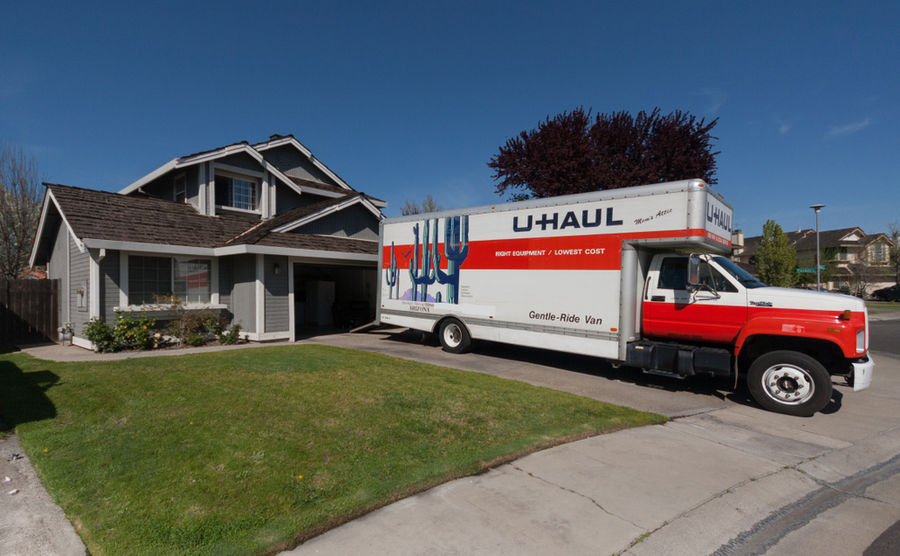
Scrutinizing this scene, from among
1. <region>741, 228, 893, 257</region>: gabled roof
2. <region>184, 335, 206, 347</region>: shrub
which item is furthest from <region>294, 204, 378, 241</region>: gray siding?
<region>741, 228, 893, 257</region>: gabled roof

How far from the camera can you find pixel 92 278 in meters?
11.2

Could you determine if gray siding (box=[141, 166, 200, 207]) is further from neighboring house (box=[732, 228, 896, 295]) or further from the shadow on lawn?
A: neighboring house (box=[732, 228, 896, 295])

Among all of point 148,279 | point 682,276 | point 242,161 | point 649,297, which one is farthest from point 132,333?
point 682,276

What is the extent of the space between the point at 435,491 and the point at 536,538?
3.30 feet

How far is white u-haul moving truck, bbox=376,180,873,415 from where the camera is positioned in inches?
272

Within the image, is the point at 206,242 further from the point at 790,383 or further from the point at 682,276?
the point at 790,383

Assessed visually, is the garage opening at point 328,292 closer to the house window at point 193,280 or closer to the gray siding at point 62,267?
the house window at point 193,280

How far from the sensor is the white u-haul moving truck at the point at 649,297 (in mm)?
6906

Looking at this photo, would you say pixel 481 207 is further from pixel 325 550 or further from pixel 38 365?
pixel 38 365

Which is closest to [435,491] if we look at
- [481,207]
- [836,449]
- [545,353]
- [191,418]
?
[191,418]

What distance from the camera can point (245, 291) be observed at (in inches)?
514

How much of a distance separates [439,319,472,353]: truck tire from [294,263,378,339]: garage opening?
21.6 feet

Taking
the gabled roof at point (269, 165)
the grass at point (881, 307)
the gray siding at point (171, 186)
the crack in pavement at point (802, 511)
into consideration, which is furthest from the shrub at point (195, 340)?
the grass at point (881, 307)

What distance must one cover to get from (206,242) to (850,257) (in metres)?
55.1
